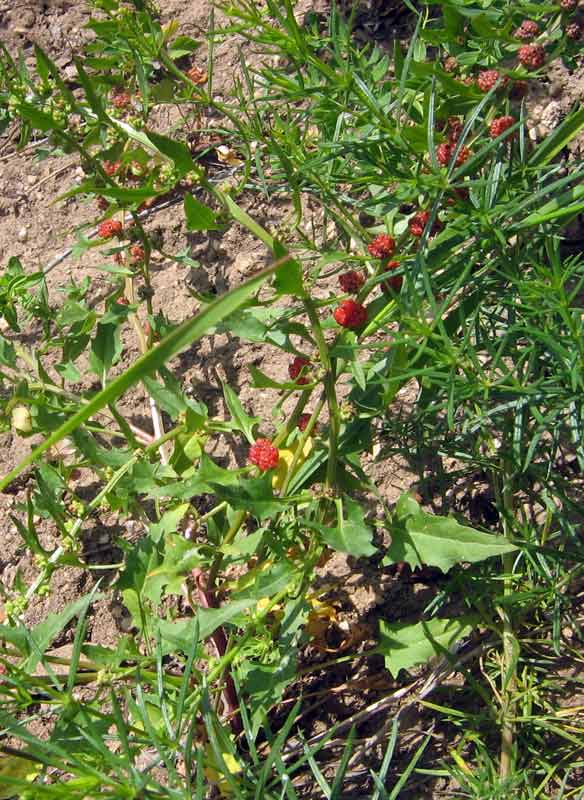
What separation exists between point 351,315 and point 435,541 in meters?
0.47

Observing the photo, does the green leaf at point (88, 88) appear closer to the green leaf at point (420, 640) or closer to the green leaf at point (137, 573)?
the green leaf at point (137, 573)

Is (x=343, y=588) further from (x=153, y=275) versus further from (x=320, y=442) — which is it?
(x=153, y=275)

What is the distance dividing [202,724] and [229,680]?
0.11 meters

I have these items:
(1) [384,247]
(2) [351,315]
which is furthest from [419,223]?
(2) [351,315]

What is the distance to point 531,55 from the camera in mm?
1586

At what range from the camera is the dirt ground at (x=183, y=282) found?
200 cm

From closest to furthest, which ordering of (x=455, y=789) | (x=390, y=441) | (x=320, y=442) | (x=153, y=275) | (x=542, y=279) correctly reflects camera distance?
(x=542, y=279) < (x=320, y=442) < (x=455, y=789) < (x=390, y=441) < (x=153, y=275)

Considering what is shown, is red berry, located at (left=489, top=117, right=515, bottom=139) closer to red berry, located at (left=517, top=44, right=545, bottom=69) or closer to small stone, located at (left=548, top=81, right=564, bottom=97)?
red berry, located at (left=517, top=44, right=545, bottom=69)

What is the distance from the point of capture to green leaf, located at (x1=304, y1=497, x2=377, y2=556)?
1.48m

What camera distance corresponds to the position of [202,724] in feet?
6.00

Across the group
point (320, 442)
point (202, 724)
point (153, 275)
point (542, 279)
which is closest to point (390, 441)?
point (320, 442)

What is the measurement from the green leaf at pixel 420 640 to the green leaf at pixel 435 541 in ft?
0.77

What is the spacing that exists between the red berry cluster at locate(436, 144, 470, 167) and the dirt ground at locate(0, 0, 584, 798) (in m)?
0.67

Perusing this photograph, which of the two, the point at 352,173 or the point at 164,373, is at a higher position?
the point at 352,173
